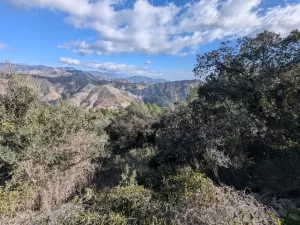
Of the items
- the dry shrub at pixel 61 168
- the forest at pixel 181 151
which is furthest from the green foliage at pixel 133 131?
the dry shrub at pixel 61 168

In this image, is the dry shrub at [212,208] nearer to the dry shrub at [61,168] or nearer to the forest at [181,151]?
the forest at [181,151]

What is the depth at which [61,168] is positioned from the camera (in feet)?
23.9

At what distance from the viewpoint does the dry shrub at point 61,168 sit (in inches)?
250

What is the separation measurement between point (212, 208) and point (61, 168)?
5767 mm

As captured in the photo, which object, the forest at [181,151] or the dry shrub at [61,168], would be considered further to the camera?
the dry shrub at [61,168]

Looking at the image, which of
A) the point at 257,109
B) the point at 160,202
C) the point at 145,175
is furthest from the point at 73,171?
the point at 257,109

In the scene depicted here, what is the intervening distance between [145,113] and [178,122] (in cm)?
794

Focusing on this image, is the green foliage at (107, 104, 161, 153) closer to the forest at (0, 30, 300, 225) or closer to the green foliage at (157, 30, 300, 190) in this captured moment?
the forest at (0, 30, 300, 225)

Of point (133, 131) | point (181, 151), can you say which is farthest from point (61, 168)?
point (133, 131)

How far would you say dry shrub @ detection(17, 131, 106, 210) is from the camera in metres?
6.35

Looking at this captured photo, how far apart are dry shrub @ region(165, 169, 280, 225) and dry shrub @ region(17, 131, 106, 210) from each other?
4.09 m

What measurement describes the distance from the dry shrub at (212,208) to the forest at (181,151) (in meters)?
0.05

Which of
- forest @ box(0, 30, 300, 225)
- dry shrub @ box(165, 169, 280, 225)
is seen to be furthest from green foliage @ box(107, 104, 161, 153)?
dry shrub @ box(165, 169, 280, 225)

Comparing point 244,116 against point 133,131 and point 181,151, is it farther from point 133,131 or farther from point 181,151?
point 133,131
